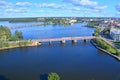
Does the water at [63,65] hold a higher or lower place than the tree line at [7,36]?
lower

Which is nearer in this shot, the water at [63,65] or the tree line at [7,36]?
the water at [63,65]

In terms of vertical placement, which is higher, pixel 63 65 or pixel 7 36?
pixel 7 36

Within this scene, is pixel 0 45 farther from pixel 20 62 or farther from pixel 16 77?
pixel 16 77

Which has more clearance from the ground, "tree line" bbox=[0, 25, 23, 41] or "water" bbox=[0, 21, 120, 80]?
"tree line" bbox=[0, 25, 23, 41]

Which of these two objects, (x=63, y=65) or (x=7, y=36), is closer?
(x=63, y=65)

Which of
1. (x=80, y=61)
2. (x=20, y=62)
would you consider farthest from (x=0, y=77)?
(x=80, y=61)

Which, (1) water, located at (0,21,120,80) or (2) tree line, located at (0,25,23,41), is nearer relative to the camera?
(1) water, located at (0,21,120,80)

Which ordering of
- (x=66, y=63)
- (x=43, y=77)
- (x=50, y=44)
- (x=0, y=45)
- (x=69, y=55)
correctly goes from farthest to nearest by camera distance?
(x=50, y=44) → (x=0, y=45) → (x=69, y=55) → (x=66, y=63) → (x=43, y=77)

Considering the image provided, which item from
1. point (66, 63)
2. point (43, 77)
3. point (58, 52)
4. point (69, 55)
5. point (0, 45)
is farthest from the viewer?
point (0, 45)

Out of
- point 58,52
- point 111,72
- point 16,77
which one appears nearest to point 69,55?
point 58,52

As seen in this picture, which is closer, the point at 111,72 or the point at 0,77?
the point at 0,77
